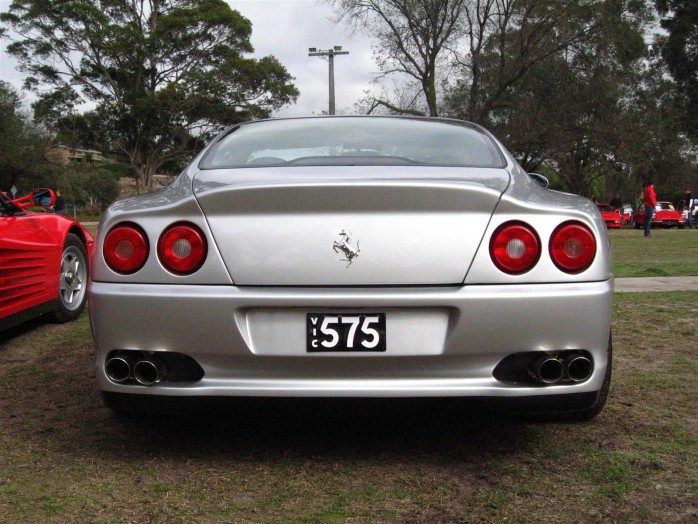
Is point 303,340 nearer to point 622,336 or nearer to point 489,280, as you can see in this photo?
point 489,280

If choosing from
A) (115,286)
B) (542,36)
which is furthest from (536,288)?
(542,36)

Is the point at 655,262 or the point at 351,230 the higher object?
the point at 351,230

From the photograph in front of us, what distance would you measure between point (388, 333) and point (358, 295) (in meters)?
0.15

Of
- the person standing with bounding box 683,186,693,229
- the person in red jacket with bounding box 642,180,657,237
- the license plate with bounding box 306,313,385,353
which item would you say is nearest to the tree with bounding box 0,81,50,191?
the person standing with bounding box 683,186,693,229

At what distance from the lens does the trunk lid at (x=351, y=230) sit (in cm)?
253

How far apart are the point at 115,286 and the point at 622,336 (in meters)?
3.56

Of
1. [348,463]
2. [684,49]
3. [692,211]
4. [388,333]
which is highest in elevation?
[684,49]

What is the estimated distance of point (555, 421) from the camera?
112 inches

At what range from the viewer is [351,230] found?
8.37 ft

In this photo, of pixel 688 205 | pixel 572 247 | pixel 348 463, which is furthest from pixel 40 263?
pixel 688 205

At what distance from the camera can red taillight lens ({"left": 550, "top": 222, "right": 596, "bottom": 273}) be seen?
2.61 m

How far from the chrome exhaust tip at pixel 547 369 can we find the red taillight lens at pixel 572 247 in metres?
0.29

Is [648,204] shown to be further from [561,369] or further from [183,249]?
[183,249]

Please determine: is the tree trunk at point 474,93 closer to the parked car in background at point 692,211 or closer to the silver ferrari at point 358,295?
the parked car in background at point 692,211
